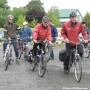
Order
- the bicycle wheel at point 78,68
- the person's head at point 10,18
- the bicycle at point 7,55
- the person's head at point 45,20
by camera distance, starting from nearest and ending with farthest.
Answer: the bicycle wheel at point 78,68
the person's head at point 45,20
the bicycle at point 7,55
the person's head at point 10,18

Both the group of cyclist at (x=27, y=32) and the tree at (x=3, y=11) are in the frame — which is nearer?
→ the group of cyclist at (x=27, y=32)

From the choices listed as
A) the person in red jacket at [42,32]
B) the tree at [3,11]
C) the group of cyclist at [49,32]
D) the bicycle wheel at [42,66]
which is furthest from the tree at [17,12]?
the bicycle wheel at [42,66]

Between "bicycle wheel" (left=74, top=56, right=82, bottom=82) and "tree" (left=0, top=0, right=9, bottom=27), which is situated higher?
"tree" (left=0, top=0, right=9, bottom=27)

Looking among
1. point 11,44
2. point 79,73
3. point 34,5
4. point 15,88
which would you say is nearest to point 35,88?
point 15,88

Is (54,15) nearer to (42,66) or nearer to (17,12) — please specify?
(17,12)

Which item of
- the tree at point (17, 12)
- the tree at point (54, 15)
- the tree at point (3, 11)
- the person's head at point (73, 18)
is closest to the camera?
the person's head at point (73, 18)

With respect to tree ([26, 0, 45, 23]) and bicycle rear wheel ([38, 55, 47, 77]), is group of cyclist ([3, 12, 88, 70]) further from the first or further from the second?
tree ([26, 0, 45, 23])

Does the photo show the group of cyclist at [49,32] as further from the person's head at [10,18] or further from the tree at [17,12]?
the tree at [17,12]

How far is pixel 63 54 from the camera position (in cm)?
1218

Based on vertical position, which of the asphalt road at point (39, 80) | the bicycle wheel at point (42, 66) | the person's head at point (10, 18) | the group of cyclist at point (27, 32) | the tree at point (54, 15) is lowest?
the asphalt road at point (39, 80)

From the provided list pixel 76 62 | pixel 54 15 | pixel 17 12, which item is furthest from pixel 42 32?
pixel 17 12

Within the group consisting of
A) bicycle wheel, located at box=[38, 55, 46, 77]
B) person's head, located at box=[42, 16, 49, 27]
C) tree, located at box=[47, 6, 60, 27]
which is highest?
tree, located at box=[47, 6, 60, 27]

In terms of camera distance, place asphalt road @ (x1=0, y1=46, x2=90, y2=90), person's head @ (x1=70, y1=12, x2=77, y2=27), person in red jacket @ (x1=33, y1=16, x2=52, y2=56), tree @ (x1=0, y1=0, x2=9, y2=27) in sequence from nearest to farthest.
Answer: asphalt road @ (x1=0, y1=46, x2=90, y2=90), person's head @ (x1=70, y1=12, x2=77, y2=27), person in red jacket @ (x1=33, y1=16, x2=52, y2=56), tree @ (x1=0, y1=0, x2=9, y2=27)

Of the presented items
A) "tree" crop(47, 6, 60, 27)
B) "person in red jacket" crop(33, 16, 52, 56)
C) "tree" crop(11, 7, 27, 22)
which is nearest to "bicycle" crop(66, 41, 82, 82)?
"person in red jacket" crop(33, 16, 52, 56)
